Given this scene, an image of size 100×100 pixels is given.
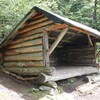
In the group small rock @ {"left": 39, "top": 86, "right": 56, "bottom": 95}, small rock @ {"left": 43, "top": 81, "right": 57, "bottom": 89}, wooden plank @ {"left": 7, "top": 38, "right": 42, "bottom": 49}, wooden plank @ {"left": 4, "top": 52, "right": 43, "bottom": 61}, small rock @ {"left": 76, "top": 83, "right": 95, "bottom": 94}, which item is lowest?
small rock @ {"left": 76, "top": 83, "right": 95, "bottom": 94}

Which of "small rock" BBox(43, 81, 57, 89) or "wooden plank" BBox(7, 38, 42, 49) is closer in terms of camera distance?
"small rock" BBox(43, 81, 57, 89)

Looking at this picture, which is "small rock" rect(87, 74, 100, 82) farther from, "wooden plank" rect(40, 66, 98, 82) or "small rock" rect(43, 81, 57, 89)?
"small rock" rect(43, 81, 57, 89)

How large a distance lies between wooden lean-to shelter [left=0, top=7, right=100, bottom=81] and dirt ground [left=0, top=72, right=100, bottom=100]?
1.29ft

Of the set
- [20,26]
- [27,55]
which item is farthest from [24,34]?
[27,55]

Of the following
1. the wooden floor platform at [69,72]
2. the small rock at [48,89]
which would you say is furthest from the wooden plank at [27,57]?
the small rock at [48,89]

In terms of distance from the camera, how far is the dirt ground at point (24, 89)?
6.16 m

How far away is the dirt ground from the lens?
6.16 metres

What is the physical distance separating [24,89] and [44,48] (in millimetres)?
1998

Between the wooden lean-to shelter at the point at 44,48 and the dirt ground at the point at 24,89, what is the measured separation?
394 mm

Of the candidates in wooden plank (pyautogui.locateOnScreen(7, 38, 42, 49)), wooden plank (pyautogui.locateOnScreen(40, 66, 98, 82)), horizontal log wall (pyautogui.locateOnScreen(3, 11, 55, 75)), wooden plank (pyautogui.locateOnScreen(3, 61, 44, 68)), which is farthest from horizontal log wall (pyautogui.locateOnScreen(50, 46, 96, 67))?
wooden plank (pyautogui.locateOnScreen(7, 38, 42, 49))

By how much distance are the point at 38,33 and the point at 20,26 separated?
1200mm

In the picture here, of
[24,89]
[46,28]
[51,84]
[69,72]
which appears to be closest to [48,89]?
[51,84]

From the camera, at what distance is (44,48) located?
7.08 meters

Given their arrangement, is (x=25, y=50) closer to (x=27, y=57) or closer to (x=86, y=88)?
(x=27, y=57)
